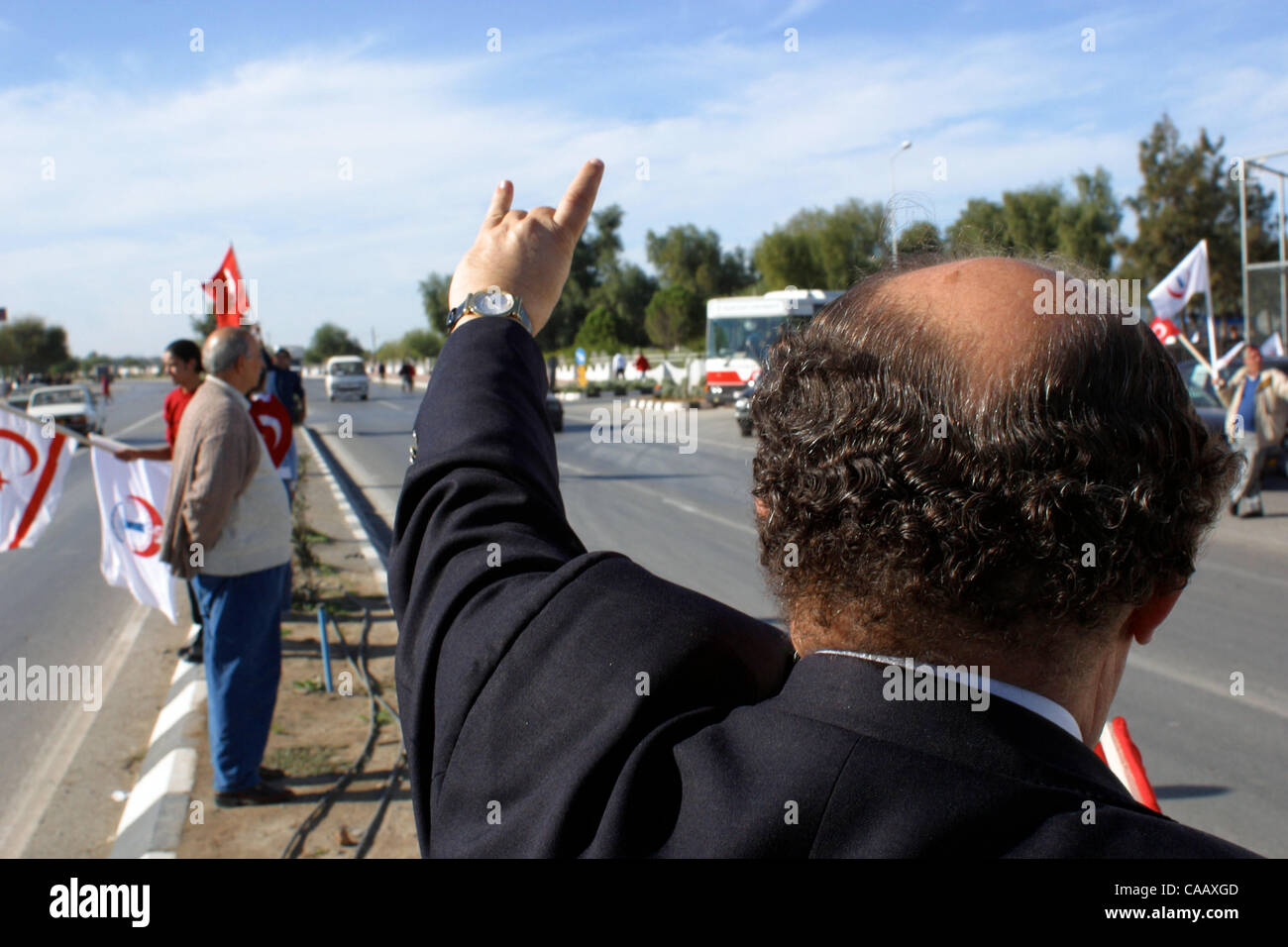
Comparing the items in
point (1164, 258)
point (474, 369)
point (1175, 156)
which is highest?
point (1175, 156)

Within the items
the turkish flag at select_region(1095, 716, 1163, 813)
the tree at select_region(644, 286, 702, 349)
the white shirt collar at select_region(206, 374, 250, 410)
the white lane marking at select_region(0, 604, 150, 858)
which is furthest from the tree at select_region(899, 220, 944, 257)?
the tree at select_region(644, 286, 702, 349)

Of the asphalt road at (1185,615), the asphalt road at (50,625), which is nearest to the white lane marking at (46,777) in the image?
the asphalt road at (50,625)

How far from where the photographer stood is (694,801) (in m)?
0.93

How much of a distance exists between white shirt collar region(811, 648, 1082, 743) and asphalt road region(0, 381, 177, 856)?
4.48m

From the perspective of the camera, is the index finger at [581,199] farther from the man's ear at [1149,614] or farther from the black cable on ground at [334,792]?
the black cable on ground at [334,792]

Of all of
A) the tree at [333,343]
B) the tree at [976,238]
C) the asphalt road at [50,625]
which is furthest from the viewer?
the tree at [333,343]

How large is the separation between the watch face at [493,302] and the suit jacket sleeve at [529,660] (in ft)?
0.42

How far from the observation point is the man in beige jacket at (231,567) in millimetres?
4383

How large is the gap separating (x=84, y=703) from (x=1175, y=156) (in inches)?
1478
